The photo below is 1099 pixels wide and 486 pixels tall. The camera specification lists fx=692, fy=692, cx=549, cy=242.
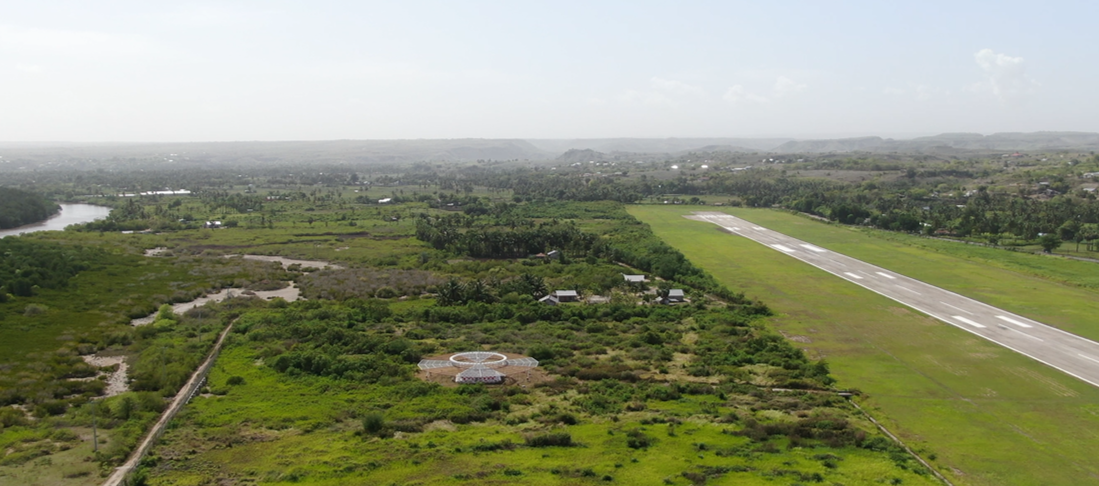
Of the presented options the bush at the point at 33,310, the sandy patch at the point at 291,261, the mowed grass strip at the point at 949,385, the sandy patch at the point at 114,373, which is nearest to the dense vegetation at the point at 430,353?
the bush at the point at 33,310

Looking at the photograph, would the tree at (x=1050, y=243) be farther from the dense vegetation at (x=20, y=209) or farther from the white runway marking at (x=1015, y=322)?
the dense vegetation at (x=20, y=209)

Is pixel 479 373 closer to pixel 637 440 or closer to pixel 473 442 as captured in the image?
pixel 473 442

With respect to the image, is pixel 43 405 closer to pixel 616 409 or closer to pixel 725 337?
pixel 616 409

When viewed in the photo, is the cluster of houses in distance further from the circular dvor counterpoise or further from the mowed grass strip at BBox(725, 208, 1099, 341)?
the mowed grass strip at BBox(725, 208, 1099, 341)

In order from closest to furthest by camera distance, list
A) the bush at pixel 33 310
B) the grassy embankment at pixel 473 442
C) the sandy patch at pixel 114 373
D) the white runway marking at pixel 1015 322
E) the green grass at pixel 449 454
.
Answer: the green grass at pixel 449 454 → the grassy embankment at pixel 473 442 → the sandy patch at pixel 114 373 → the white runway marking at pixel 1015 322 → the bush at pixel 33 310

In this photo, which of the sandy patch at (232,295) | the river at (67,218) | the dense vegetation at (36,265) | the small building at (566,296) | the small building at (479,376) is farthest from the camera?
the river at (67,218)

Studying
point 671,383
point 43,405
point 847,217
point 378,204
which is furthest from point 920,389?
point 378,204

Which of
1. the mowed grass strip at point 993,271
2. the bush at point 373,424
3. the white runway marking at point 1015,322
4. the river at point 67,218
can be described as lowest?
the river at point 67,218
